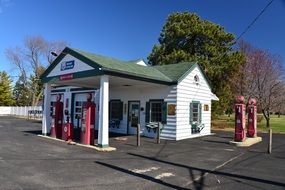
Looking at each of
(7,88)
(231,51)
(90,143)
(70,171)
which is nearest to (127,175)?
(70,171)

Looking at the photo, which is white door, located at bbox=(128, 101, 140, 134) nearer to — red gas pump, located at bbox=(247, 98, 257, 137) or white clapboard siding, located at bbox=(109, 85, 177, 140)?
white clapboard siding, located at bbox=(109, 85, 177, 140)

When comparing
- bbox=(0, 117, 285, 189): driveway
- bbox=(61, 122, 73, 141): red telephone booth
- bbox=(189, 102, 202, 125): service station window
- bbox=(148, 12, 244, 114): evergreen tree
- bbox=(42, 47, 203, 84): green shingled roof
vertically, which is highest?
bbox=(148, 12, 244, 114): evergreen tree

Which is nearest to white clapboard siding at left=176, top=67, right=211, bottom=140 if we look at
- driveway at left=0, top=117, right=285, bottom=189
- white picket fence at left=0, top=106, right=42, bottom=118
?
driveway at left=0, top=117, right=285, bottom=189

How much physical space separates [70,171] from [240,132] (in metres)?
10.9

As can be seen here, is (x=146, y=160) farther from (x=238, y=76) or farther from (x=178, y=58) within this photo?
(x=238, y=76)

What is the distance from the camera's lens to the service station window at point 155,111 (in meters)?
20.4

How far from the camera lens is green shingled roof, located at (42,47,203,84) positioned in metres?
15.5

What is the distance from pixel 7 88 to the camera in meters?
64.2

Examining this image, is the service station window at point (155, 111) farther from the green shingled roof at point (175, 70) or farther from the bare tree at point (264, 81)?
the bare tree at point (264, 81)

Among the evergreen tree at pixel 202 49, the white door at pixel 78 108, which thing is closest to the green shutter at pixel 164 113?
the white door at pixel 78 108

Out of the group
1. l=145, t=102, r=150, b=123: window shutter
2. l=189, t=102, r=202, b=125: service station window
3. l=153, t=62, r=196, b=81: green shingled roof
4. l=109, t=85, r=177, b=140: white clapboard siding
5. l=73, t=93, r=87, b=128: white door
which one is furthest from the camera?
l=73, t=93, r=87, b=128: white door

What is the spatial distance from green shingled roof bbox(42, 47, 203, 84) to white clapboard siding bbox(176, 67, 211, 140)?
0.62 meters

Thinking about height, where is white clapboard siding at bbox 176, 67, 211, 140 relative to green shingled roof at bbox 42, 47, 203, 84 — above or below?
below

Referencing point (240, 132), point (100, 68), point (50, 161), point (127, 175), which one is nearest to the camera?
point (127, 175)
